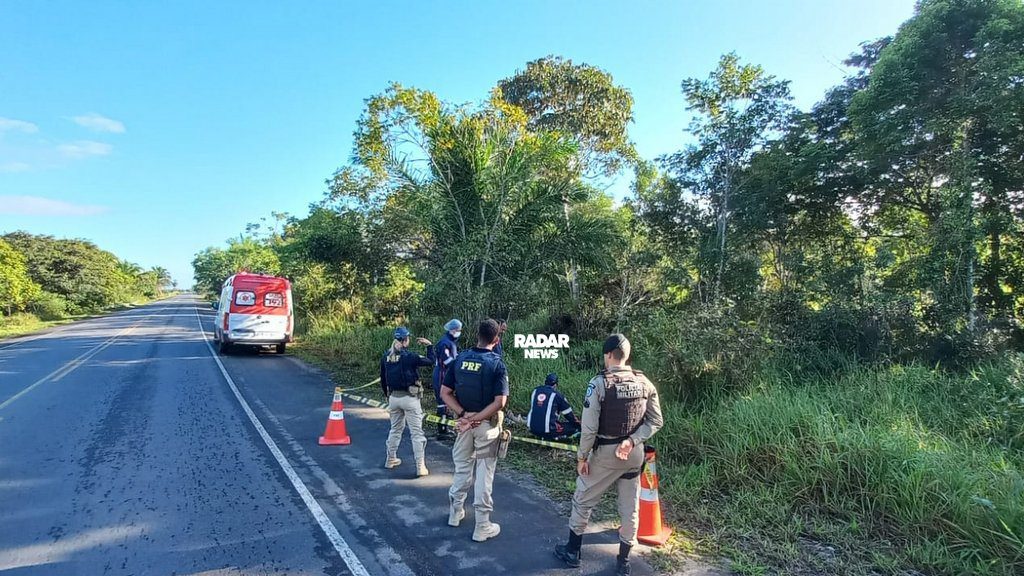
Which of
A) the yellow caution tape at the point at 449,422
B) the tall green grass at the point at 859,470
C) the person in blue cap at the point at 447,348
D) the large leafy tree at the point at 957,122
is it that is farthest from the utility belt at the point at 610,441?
the large leafy tree at the point at 957,122

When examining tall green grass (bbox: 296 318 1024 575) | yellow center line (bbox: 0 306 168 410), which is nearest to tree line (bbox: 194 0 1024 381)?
tall green grass (bbox: 296 318 1024 575)

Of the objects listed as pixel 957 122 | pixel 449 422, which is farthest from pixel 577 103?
pixel 449 422

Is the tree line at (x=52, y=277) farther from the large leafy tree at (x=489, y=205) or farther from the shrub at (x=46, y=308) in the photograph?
the large leafy tree at (x=489, y=205)

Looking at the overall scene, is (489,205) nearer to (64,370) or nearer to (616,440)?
(616,440)

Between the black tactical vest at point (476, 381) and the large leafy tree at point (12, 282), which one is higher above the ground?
the large leafy tree at point (12, 282)

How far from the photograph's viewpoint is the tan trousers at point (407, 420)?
5.23 metres

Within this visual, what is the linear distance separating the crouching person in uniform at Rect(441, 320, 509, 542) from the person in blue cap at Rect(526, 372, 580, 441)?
5.72 feet

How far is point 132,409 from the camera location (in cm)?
759

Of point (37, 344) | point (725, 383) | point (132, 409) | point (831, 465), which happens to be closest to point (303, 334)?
point (37, 344)

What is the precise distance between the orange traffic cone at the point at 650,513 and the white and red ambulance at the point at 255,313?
13.6m

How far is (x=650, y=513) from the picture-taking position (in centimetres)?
383

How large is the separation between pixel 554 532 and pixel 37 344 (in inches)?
809

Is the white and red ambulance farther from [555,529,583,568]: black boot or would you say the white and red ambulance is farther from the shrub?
the shrub

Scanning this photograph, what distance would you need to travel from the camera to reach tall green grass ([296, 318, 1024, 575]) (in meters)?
3.46
